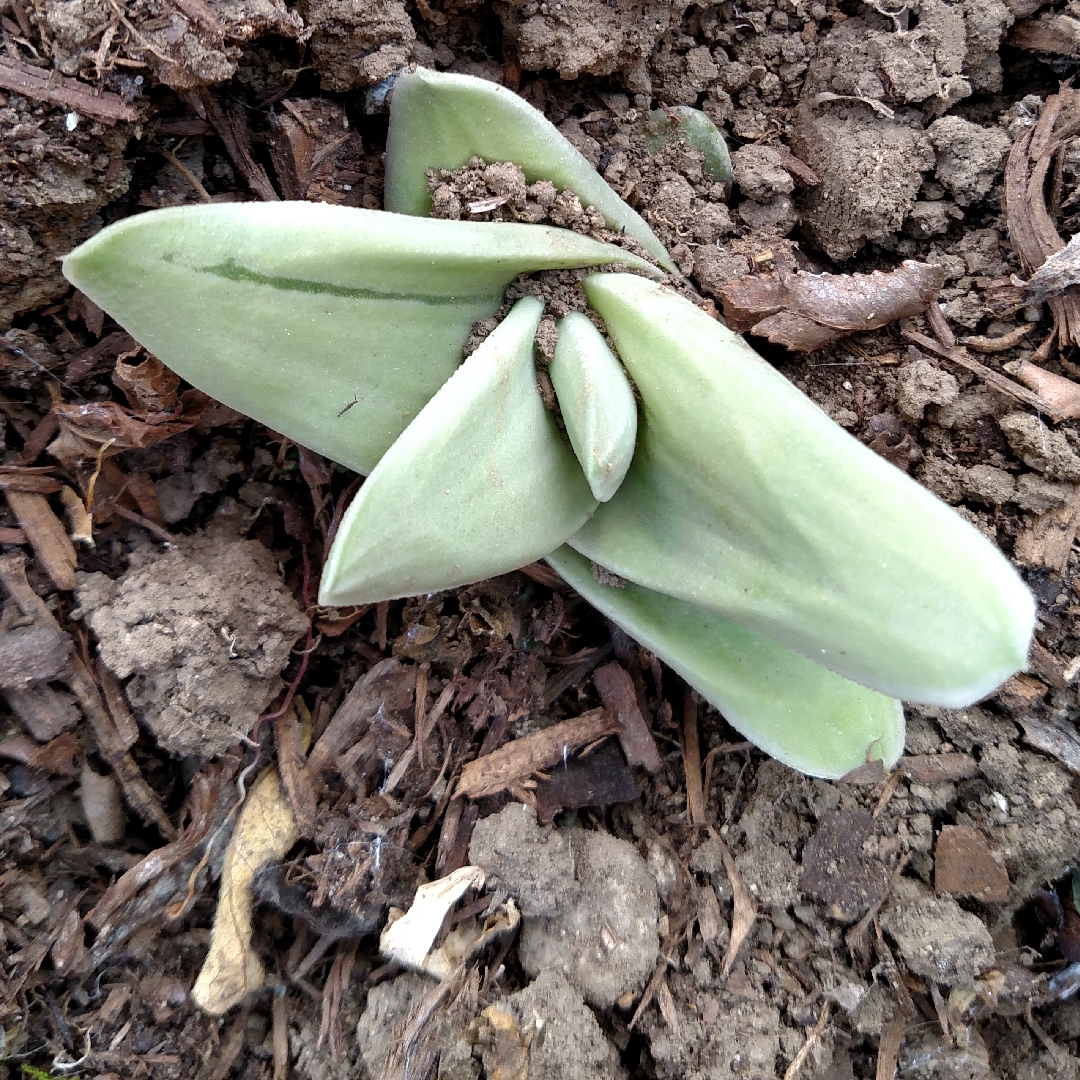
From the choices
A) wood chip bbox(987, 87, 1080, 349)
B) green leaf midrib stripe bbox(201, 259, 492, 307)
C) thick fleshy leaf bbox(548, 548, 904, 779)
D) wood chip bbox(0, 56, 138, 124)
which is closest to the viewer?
green leaf midrib stripe bbox(201, 259, 492, 307)

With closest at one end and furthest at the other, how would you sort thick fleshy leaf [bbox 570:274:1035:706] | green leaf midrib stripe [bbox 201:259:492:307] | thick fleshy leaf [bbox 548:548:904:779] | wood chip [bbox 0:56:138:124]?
1. thick fleshy leaf [bbox 570:274:1035:706]
2. green leaf midrib stripe [bbox 201:259:492:307]
3. wood chip [bbox 0:56:138:124]
4. thick fleshy leaf [bbox 548:548:904:779]

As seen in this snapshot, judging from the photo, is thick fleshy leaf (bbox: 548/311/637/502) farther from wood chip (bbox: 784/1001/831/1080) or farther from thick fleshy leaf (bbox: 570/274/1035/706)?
wood chip (bbox: 784/1001/831/1080)

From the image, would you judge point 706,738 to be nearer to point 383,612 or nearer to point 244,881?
point 383,612

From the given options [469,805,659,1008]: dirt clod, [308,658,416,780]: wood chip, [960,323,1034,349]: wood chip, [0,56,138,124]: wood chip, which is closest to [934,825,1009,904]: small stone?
[469,805,659,1008]: dirt clod

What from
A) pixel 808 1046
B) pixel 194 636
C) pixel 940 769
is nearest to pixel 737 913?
pixel 808 1046

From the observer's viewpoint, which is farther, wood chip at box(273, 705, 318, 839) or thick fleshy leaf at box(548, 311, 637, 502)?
wood chip at box(273, 705, 318, 839)

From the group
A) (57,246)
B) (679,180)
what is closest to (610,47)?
(679,180)
